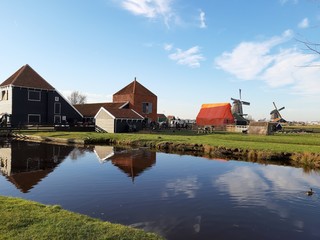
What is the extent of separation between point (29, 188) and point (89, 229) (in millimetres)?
6898

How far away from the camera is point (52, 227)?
23.1 feet

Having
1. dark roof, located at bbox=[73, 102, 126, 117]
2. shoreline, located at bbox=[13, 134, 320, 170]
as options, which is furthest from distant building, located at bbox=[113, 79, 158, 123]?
shoreline, located at bbox=[13, 134, 320, 170]

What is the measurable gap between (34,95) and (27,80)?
→ 7.75 ft

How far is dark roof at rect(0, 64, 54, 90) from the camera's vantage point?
4378cm

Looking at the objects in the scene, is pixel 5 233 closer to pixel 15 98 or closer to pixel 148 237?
pixel 148 237

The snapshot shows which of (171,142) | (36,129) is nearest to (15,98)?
(36,129)

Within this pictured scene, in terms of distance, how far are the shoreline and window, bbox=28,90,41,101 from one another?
1295cm

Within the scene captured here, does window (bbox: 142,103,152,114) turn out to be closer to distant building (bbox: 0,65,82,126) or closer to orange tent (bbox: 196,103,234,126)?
distant building (bbox: 0,65,82,126)

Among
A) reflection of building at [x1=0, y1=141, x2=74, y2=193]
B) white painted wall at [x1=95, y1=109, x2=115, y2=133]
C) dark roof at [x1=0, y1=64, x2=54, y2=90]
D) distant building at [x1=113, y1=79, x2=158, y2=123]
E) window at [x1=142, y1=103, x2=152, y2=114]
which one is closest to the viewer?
reflection of building at [x1=0, y1=141, x2=74, y2=193]

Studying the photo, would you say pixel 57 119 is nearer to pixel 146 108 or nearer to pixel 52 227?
pixel 146 108

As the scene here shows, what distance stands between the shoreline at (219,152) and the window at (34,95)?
42.5 ft

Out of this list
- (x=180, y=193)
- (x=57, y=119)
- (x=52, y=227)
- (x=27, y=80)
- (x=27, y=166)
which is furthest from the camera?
(x=57, y=119)

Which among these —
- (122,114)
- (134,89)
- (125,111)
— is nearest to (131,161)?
(122,114)

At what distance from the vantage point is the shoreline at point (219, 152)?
2155cm
